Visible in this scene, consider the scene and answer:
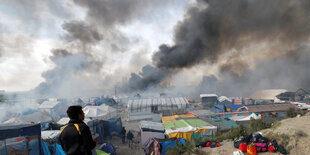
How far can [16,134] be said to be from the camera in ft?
19.6

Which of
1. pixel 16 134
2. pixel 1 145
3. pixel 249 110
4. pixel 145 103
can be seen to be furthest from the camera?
pixel 145 103

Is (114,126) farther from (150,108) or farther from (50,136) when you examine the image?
(150,108)

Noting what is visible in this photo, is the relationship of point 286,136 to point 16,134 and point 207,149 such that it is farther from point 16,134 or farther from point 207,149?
point 16,134

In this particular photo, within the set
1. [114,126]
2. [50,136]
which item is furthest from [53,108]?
[50,136]

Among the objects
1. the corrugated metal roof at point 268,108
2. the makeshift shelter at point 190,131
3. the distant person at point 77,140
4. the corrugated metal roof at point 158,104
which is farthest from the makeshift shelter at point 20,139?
the corrugated metal roof at point 268,108

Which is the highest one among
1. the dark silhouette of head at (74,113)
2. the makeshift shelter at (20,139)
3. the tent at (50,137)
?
the dark silhouette of head at (74,113)

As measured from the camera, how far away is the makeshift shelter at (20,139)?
5.68m

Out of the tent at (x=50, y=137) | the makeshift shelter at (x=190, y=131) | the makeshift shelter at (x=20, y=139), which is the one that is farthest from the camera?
the makeshift shelter at (x=190, y=131)

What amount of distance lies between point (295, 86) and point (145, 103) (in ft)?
179

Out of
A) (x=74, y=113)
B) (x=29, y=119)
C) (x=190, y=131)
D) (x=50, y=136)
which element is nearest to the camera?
(x=74, y=113)

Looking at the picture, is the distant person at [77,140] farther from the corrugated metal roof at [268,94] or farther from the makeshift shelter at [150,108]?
the corrugated metal roof at [268,94]

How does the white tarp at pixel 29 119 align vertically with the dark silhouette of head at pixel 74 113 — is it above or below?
below

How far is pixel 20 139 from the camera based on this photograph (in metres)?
6.09

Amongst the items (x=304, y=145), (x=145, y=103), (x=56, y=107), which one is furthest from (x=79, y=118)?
(x=56, y=107)
